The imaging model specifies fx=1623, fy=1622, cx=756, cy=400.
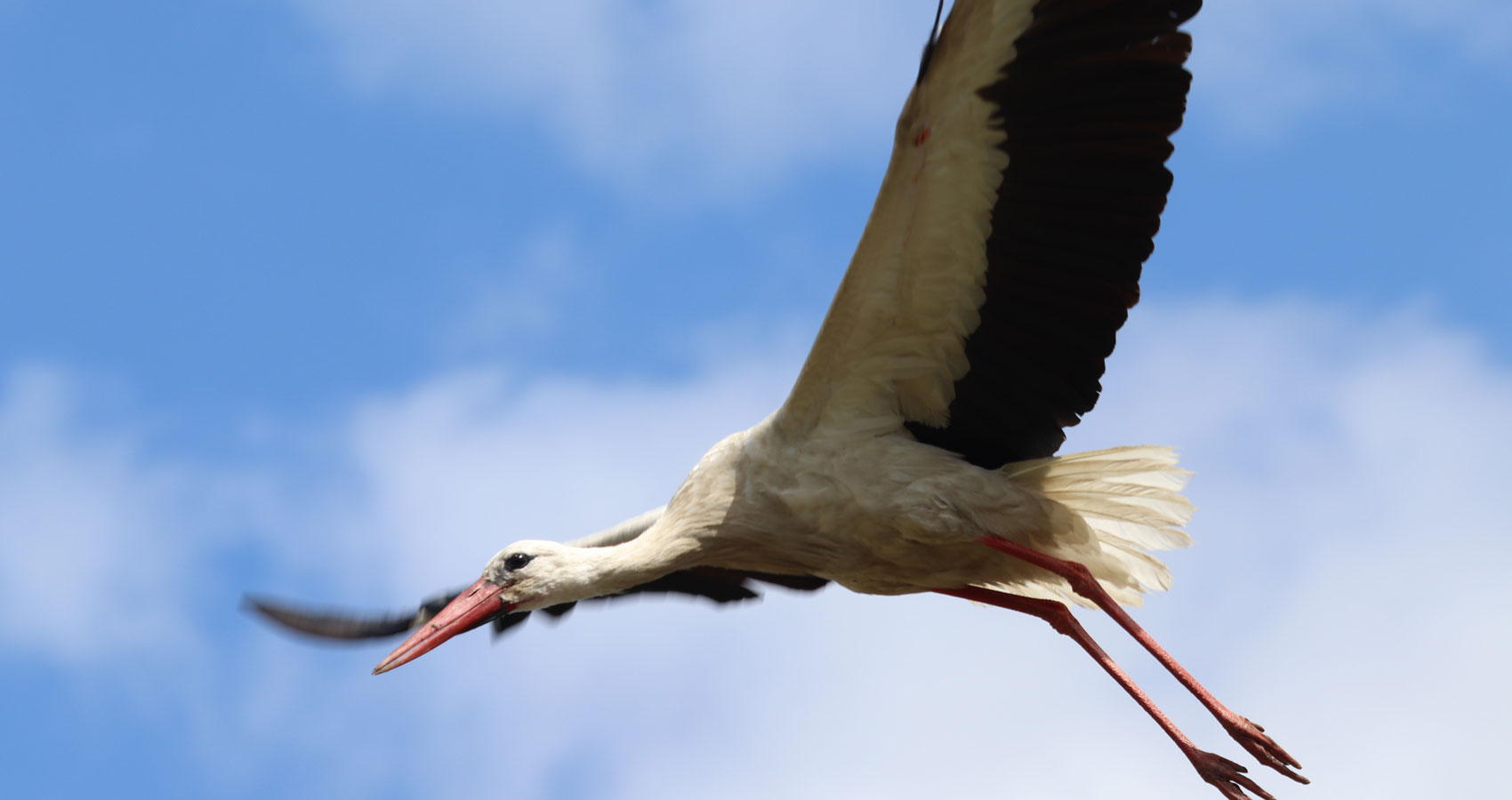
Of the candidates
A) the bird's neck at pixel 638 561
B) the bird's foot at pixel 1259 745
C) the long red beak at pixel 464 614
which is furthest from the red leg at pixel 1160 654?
the long red beak at pixel 464 614

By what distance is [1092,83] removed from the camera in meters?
5.38

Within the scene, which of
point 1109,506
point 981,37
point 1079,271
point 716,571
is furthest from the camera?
point 716,571

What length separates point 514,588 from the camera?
6301 millimetres

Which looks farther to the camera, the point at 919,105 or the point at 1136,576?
the point at 1136,576

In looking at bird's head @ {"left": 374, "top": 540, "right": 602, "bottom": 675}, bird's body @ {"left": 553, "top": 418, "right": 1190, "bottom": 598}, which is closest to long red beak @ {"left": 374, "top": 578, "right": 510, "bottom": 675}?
bird's head @ {"left": 374, "top": 540, "right": 602, "bottom": 675}

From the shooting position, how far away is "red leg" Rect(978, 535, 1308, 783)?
18.6ft

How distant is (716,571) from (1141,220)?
2827 millimetres

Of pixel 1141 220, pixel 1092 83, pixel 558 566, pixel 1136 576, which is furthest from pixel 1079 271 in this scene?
pixel 558 566

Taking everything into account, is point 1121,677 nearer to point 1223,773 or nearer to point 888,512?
point 1223,773

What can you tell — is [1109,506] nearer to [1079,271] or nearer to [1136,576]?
[1136,576]

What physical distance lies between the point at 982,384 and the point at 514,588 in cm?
197

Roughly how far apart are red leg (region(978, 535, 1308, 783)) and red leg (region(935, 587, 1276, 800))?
14 centimetres

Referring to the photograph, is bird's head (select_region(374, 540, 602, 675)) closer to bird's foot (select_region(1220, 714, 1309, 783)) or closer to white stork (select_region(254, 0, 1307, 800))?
white stork (select_region(254, 0, 1307, 800))

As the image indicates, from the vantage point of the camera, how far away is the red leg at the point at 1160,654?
568cm
